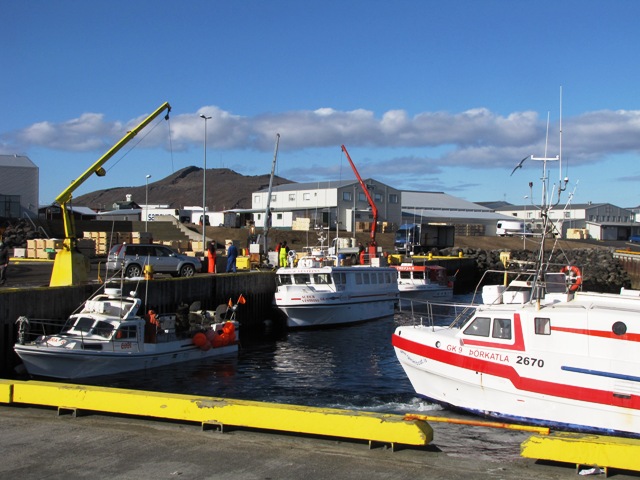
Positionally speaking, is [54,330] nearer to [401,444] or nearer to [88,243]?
[401,444]

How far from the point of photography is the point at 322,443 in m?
10.1

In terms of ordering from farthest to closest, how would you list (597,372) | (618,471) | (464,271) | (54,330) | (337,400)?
1. (464,271)
2. (54,330)
3. (337,400)
4. (597,372)
5. (618,471)

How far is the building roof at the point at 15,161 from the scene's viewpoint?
68.2m

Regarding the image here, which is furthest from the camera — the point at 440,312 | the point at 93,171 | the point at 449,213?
the point at 449,213

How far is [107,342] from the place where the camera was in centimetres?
1989

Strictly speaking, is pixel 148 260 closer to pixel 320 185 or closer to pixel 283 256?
pixel 283 256

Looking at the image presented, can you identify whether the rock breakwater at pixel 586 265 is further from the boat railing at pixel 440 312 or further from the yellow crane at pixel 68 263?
the yellow crane at pixel 68 263

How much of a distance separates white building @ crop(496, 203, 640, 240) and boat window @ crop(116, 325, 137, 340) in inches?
3158

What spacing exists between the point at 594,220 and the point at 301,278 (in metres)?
89.6

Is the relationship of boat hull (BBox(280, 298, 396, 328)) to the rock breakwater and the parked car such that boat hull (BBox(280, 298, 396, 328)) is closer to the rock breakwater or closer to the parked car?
the parked car

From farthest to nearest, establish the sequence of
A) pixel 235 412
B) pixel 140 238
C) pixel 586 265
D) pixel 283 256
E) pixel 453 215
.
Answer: pixel 453 215, pixel 586 265, pixel 140 238, pixel 283 256, pixel 235 412

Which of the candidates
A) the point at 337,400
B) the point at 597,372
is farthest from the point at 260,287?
the point at 597,372

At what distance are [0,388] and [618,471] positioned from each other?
987cm

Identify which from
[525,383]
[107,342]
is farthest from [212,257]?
[525,383]
